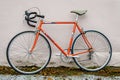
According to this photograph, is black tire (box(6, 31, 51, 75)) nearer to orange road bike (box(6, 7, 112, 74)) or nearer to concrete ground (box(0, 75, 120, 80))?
orange road bike (box(6, 7, 112, 74))

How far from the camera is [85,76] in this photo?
7.52 meters

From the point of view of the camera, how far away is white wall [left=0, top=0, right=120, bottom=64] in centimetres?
764

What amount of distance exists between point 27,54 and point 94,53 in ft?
5.32

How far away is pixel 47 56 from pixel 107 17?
1714 millimetres

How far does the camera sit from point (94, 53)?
7.91m

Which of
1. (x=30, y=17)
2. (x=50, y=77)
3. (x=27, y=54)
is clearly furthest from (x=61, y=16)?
(x=50, y=77)

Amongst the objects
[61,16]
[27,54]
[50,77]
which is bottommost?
[50,77]

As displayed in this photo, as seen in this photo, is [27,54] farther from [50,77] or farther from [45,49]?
[50,77]

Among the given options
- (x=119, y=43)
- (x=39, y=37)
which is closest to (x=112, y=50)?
(x=119, y=43)

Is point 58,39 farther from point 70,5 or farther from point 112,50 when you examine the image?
point 112,50

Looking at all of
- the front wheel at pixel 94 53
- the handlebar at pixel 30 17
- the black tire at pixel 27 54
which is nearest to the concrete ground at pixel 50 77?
the black tire at pixel 27 54

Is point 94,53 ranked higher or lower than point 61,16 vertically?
lower

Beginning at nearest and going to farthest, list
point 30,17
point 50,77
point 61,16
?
1. point 50,77
2. point 30,17
3. point 61,16

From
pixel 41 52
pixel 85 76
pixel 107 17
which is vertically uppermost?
pixel 107 17
